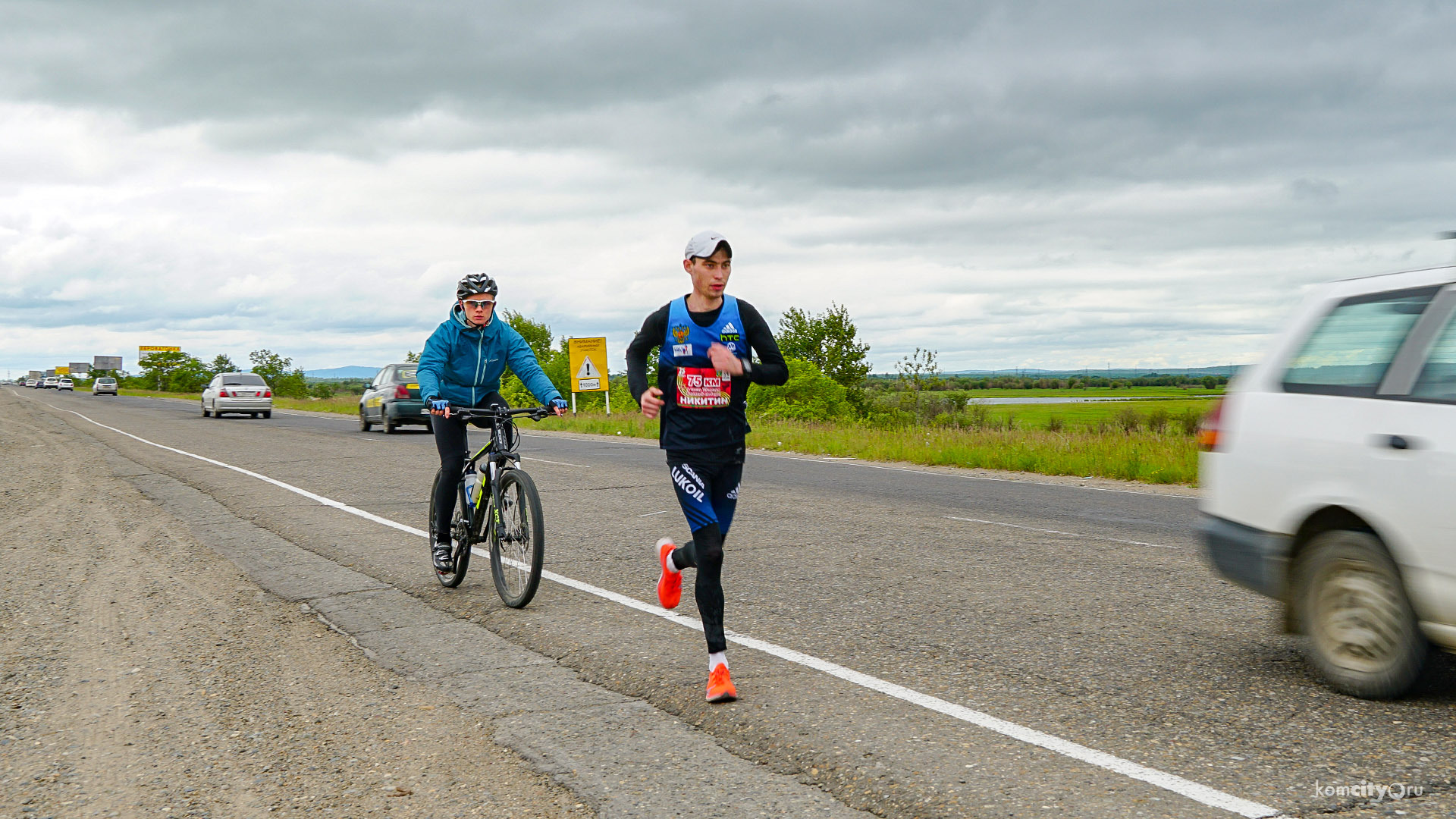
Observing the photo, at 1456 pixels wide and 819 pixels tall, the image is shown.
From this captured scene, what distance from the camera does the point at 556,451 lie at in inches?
830

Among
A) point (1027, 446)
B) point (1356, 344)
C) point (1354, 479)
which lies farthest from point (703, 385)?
point (1027, 446)

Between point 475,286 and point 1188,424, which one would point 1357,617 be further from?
point 1188,424

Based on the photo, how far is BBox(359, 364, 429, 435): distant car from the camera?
27.1 m

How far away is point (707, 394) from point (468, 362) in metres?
2.66

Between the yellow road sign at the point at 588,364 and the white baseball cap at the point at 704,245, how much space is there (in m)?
32.0

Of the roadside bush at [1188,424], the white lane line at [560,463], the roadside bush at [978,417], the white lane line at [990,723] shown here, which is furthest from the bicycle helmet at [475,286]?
the roadside bush at [978,417]

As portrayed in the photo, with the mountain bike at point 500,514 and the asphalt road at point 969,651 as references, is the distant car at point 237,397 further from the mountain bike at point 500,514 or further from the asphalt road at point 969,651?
the mountain bike at point 500,514

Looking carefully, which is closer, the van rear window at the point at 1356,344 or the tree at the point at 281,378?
the van rear window at the point at 1356,344

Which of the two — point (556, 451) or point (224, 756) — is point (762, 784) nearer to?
point (224, 756)

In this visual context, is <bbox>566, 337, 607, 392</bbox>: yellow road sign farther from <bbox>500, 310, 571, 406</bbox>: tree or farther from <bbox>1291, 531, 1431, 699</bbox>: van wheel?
<bbox>1291, 531, 1431, 699</bbox>: van wheel

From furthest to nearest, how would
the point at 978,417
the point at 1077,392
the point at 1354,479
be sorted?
the point at 1077,392, the point at 978,417, the point at 1354,479

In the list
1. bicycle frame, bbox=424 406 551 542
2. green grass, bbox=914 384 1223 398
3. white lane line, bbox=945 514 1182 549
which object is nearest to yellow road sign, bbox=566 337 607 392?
white lane line, bbox=945 514 1182 549

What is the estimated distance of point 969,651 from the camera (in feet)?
17.7

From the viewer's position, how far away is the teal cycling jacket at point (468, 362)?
681cm
